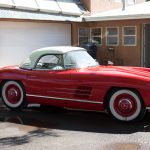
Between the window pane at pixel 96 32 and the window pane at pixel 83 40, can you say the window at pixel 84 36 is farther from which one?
the window pane at pixel 96 32

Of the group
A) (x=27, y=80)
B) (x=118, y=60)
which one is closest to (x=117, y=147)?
(x=27, y=80)

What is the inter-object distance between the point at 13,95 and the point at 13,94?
0.9 inches

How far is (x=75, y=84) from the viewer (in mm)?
8133

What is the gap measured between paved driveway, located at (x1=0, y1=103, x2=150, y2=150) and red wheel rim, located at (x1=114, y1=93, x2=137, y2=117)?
25cm

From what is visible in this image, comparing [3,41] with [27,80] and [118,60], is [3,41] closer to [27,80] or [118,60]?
[118,60]

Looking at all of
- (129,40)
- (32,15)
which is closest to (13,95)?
(32,15)

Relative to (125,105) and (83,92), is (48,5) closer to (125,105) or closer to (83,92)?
(83,92)

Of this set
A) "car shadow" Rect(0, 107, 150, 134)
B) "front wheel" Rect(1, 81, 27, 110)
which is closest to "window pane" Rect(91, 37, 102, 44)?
"car shadow" Rect(0, 107, 150, 134)

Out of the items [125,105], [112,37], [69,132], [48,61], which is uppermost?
[112,37]

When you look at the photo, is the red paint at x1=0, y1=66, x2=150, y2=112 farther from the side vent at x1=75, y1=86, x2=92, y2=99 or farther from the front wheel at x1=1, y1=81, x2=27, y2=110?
the front wheel at x1=1, y1=81, x2=27, y2=110

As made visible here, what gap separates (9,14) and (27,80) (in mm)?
7886

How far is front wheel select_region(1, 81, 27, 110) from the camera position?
905cm

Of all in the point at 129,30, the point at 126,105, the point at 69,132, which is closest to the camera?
the point at 69,132

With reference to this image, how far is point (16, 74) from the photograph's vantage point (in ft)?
29.7
